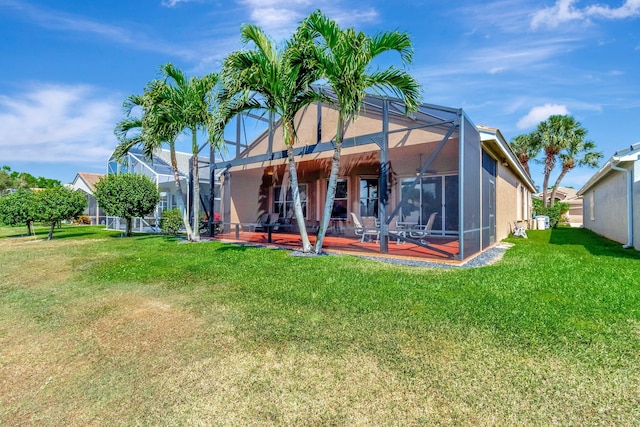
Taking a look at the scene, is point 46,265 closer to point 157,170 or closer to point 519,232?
point 157,170

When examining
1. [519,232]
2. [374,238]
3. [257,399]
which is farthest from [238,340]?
[519,232]

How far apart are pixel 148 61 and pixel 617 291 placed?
1551cm

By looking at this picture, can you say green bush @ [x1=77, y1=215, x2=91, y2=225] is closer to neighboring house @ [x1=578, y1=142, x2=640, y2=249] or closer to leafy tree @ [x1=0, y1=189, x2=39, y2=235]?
leafy tree @ [x1=0, y1=189, x2=39, y2=235]

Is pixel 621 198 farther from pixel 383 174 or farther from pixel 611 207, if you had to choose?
pixel 383 174

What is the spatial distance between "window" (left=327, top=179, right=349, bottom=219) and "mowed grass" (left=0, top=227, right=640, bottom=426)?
766 centimetres

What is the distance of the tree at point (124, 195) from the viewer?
13617 mm

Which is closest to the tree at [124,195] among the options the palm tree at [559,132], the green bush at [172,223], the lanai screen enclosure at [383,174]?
the green bush at [172,223]

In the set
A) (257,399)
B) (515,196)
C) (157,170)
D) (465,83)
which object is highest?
(465,83)

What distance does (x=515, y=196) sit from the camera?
1655cm

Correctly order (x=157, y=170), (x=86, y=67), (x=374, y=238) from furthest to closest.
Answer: (x=157, y=170)
(x=86, y=67)
(x=374, y=238)

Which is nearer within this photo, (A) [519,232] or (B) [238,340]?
(B) [238,340]

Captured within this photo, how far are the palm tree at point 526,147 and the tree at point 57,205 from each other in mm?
31522

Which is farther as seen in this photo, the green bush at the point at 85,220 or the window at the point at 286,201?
the green bush at the point at 85,220

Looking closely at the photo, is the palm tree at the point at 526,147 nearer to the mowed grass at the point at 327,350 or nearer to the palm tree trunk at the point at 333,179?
the palm tree trunk at the point at 333,179
